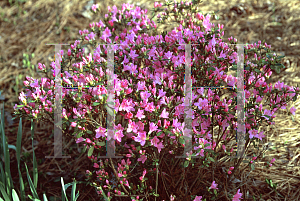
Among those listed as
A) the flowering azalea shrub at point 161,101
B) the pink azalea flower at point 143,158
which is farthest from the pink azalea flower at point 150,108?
the pink azalea flower at point 143,158

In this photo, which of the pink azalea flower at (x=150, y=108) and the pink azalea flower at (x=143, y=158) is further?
the pink azalea flower at (x=143, y=158)

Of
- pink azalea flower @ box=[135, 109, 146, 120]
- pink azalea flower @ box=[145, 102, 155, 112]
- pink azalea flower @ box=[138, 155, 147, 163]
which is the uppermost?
pink azalea flower @ box=[145, 102, 155, 112]

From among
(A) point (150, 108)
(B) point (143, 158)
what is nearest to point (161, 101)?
(A) point (150, 108)

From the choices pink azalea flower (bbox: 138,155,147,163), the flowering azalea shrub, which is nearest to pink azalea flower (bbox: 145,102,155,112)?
the flowering azalea shrub

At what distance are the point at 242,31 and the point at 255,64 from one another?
2.34 m

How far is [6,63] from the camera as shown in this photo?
4297mm

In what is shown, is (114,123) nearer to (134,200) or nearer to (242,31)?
(134,200)

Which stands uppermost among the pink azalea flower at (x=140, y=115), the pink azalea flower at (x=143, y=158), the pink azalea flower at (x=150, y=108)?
the pink azalea flower at (x=150, y=108)

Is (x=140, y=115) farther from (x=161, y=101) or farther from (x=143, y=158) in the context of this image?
(x=143, y=158)

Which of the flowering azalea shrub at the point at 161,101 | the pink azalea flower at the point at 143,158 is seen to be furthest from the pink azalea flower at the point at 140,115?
the pink azalea flower at the point at 143,158

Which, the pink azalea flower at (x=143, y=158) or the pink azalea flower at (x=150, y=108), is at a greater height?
the pink azalea flower at (x=150, y=108)

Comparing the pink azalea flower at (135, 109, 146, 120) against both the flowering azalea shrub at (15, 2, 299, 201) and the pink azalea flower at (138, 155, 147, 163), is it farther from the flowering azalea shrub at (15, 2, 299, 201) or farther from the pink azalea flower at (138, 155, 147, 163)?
the pink azalea flower at (138, 155, 147, 163)

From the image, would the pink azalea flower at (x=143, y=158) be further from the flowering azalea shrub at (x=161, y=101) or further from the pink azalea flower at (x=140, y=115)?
the pink azalea flower at (x=140, y=115)

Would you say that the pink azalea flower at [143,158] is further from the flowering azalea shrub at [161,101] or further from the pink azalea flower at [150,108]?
the pink azalea flower at [150,108]
